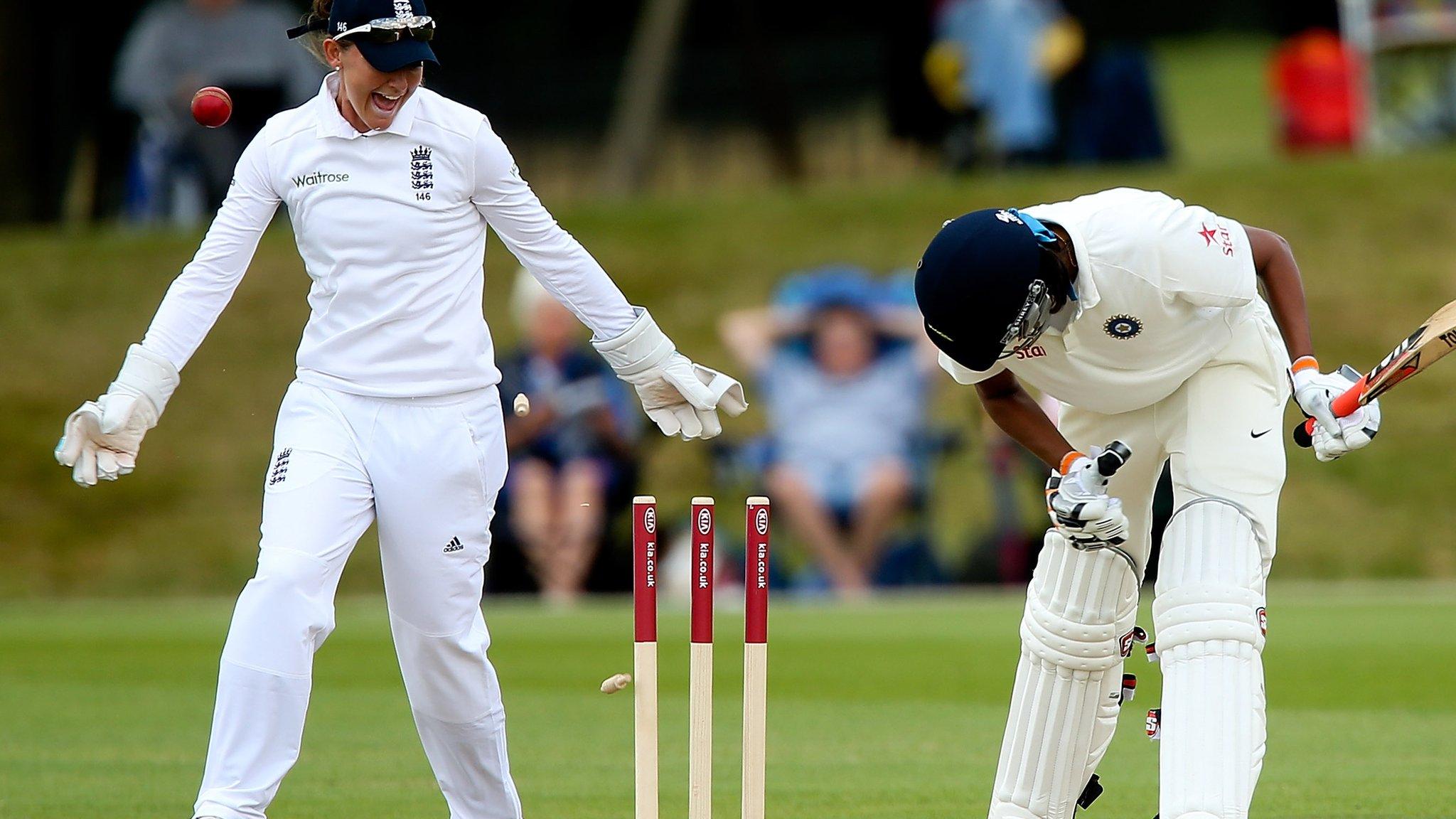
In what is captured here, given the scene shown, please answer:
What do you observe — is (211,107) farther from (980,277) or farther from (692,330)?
(692,330)

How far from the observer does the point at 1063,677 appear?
191 inches

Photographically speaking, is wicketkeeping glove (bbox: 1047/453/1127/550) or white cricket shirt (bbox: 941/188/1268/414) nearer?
wicketkeeping glove (bbox: 1047/453/1127/550)

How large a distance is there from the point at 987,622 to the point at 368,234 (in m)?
6.38

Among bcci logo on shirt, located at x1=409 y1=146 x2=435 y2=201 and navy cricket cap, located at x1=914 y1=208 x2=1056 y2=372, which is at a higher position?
bcci logo on shirt, located at x1=409 y1=146 x2=435 y2=201

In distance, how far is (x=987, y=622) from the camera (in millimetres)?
10500

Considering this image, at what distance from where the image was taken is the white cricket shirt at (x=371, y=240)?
4.65m

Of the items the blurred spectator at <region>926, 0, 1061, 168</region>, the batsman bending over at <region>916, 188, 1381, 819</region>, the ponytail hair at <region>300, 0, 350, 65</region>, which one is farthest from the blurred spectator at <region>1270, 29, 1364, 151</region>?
the ponytail hair at <region>300, 0, 350, 65</region>

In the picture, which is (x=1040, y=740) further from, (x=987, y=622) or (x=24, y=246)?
(x=24, y=246)

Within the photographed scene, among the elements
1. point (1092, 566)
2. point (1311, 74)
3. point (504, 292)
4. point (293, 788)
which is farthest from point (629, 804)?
point (1311, 74)

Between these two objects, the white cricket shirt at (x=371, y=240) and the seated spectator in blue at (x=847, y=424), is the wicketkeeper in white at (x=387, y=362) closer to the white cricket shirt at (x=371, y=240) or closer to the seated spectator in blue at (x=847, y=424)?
the white cricket shirt at (x=371, y=240)

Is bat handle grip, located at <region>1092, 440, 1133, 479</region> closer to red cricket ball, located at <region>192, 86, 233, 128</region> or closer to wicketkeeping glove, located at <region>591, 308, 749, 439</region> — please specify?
wicketkeeping glove, located at <region>591, 308, 749, 439</region>

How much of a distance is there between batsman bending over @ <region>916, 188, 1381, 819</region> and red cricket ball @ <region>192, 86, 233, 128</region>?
166cm

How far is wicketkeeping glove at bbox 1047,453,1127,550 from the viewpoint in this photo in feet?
14.8

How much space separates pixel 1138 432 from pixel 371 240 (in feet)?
5.95
